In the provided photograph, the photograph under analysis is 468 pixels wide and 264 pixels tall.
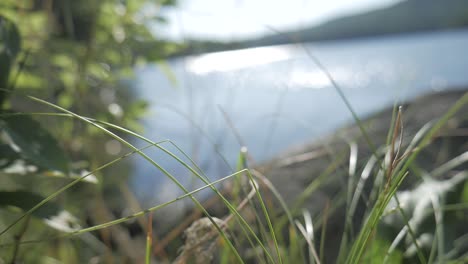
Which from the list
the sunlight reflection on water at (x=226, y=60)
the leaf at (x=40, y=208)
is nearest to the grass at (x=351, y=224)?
the leaf at (x=40, y=208)

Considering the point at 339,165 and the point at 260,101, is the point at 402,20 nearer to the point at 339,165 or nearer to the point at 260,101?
the point at 260,101

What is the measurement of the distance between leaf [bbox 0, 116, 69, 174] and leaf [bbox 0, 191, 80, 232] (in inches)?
0.9

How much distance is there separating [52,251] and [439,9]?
6819 millimetres

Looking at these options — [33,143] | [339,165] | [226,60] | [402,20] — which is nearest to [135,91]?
[226,60]

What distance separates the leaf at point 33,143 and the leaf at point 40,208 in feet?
0.08

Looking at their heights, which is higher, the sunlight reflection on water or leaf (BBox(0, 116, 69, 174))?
leaf (BBox(0, 116, 69, 174))

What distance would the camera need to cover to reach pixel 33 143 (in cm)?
24

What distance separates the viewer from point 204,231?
0.24m

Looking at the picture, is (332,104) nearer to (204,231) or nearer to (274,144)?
(274,144)

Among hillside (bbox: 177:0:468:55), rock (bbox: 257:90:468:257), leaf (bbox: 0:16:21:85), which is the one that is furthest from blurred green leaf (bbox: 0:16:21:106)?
hillside (bbox: 177:0:468:55)

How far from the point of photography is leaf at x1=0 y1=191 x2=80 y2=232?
0.24 meters

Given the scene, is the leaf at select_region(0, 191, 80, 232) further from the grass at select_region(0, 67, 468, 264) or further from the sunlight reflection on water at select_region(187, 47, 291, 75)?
the sunlight reflection on water at select_region(187, 47, 291, 75)

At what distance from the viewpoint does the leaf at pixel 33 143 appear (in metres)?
0.23

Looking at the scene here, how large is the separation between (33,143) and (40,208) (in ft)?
0.13
